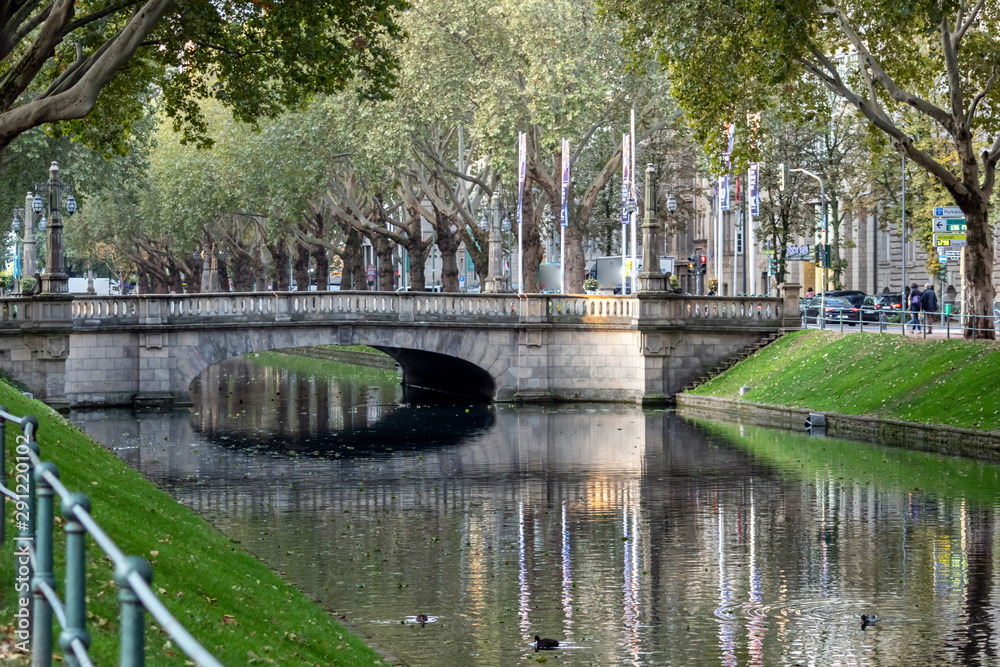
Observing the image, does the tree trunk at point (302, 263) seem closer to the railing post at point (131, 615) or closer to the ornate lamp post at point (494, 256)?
the ornate lamp post at point (494, 256)

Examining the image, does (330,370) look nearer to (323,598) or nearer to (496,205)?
(496,205)

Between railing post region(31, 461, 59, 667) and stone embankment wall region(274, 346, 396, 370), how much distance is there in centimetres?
6092

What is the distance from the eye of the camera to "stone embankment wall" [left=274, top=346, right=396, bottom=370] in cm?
7106

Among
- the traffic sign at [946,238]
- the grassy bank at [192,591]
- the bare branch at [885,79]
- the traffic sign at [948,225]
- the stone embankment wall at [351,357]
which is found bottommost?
the stone embankment wall at [351,357]

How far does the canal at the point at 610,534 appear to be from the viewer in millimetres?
14953

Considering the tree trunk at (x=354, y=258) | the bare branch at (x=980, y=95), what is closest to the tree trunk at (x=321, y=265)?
the tree trunk at (x=354, y=258)

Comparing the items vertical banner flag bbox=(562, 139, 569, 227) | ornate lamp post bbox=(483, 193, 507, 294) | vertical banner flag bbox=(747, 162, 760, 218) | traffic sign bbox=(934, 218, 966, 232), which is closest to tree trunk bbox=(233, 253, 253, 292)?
ornate lamp post bbox=(483, 193, 507, 294)

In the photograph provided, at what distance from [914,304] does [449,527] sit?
3294cm

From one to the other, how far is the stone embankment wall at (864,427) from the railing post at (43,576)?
85.5 ft

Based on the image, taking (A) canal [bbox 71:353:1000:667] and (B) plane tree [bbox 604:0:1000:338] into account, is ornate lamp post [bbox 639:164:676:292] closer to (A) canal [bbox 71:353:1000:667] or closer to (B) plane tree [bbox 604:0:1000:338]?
(A) canal [bbox 71:353:1000:667]

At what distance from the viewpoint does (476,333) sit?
4881 centimetres

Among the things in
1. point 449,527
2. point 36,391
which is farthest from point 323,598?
point 36,391

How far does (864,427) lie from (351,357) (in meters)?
43.9

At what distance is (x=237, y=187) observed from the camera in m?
66.4
